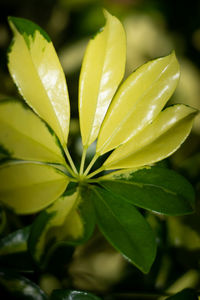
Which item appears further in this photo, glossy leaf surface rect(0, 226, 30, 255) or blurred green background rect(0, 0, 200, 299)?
blurred green background rect(0, 0, 200, 299)

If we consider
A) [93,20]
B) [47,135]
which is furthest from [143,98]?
[93,20]

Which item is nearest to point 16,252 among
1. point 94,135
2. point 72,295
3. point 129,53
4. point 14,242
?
point 14,242

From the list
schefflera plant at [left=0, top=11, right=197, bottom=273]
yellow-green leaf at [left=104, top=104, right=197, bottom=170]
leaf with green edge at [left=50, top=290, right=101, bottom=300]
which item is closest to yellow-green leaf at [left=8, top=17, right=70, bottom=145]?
schefflera plant at [left=0, top=11, right=197, bottom=273]

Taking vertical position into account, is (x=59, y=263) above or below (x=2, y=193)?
below

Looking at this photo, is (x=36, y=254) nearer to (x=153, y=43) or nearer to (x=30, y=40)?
(x=30, y=40)

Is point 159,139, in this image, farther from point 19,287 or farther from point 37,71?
point 19,287

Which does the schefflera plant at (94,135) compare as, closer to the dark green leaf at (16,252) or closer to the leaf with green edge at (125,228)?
the leaf with green edge at (125,228)

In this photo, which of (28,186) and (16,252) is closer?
(28,186)

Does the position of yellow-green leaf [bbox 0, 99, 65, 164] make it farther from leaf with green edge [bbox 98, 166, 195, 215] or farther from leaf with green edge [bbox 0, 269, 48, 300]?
leaf with green edge [bbox 0, 269, 48, 300]
